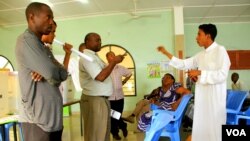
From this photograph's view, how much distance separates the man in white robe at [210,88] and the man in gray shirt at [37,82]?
135 cm

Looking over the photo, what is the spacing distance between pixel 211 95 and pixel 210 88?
0.22 feet

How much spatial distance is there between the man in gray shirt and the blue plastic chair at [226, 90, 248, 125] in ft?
8.41

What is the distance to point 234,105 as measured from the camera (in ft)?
11.2

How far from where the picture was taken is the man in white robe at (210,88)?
229 cm

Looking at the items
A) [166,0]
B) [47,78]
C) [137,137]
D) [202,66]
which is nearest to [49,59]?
[47,78]

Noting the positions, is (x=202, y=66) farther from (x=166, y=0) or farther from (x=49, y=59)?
(x=166, y=0)

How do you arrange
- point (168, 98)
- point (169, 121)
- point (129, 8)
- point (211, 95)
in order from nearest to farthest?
1. point (211, 95)
2. point (169, 121)
3. point (168, 98)
4. point (129, 8)

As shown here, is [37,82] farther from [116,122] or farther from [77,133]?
[77,133]

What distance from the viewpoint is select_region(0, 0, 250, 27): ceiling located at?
5444 millimetres

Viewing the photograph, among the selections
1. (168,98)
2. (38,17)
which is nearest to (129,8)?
(168,98)

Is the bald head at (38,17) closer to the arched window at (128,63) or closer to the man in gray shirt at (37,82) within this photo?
the man in gray shirt at (37,82)

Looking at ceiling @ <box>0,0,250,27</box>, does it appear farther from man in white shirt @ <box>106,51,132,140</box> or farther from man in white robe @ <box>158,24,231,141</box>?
man in white robe @ <box>158,24,231,141</box>

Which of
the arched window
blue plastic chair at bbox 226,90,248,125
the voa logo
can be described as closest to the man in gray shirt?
the voa logo

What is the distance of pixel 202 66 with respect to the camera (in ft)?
8.29
